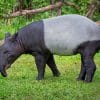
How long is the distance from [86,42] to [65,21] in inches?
26.2

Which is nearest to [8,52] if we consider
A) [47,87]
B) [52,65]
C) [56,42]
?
[56,42]

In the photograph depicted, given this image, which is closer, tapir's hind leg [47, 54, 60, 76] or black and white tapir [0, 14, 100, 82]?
black and white tapir [0, 14, 100, 82]

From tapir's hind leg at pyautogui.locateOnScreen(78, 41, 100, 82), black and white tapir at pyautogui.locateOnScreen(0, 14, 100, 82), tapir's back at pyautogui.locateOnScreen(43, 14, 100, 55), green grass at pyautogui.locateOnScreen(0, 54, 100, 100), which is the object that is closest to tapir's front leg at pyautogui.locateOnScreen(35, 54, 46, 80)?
black and white tapir at pyautogui.locateOnScreen(0, 14, 100, 82)

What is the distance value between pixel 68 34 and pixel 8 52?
1.29 m

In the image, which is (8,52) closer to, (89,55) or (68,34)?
(68,34)

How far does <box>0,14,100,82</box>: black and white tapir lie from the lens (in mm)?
8242

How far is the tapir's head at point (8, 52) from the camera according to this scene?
8.55 metres

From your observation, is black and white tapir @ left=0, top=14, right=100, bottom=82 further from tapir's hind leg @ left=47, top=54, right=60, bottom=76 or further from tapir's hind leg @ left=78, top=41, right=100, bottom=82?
tapir's hind leg @ left=47, top=54, right=60, bottom=76

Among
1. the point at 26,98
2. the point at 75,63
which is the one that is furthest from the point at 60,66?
the point at 26,98

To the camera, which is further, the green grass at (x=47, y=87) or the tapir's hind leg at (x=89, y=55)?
the tapir's hind leg at (x=89, y=55)

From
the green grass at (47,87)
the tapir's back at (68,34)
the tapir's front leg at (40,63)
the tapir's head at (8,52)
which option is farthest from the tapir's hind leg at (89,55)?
the tapir's head at (8,52)

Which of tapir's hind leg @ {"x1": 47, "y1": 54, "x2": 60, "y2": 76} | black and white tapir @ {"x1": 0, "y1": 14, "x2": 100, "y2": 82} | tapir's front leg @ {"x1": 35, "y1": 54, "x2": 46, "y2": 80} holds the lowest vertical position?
tapir's hind leg @ {"x1": 47, "y1": 54, "x2": 60, "y2": 76}

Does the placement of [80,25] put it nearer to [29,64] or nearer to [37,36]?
[37,36]

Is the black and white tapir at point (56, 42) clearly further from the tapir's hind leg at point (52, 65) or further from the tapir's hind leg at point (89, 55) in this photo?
the tapir's hind leg at point (52, 65)
